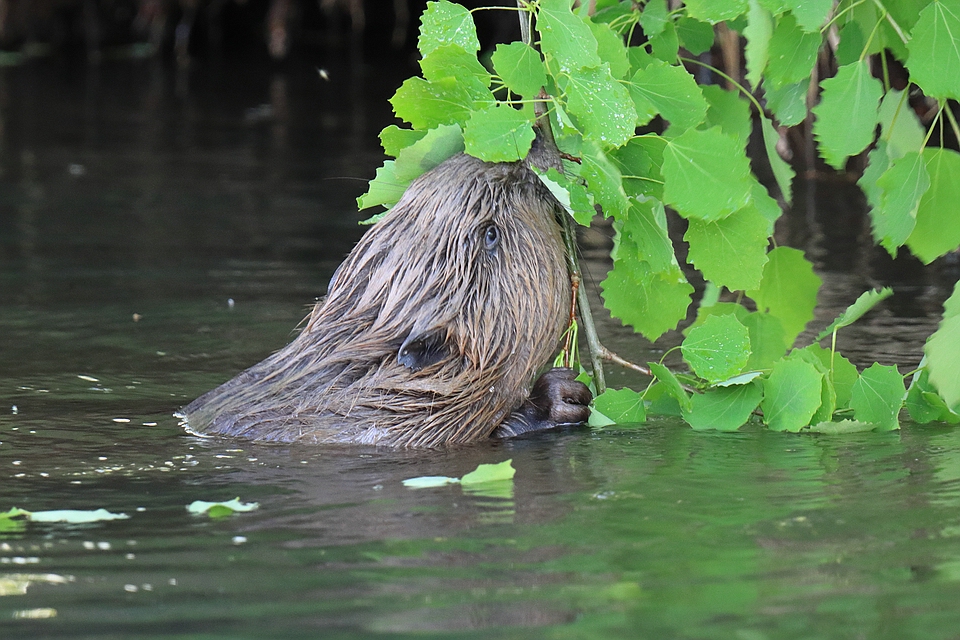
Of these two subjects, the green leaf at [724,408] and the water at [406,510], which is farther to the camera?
the green leaf at [724,408]

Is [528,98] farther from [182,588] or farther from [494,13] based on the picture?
[494,13]

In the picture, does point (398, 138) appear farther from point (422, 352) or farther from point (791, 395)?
point (791, 395)

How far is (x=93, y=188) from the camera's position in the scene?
25.5 ft

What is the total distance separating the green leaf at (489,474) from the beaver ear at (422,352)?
51 cm

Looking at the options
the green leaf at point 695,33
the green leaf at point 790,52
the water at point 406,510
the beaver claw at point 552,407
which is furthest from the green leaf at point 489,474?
the green leaf at point 695,33

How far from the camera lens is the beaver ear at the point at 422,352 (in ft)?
11.3

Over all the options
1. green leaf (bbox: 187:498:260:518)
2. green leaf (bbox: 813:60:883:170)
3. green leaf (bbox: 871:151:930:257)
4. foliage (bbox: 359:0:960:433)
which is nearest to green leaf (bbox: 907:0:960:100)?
foliage (bbox: 359:0:960:433)

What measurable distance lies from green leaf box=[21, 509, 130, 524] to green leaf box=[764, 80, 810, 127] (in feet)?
5.38

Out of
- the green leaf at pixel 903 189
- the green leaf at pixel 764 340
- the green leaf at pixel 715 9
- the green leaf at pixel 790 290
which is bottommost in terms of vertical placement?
the green leaf at pixel 764 340

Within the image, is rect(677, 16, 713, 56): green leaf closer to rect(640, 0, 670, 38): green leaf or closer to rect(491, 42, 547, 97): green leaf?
rect(640, 0, 670, 38): green leaf

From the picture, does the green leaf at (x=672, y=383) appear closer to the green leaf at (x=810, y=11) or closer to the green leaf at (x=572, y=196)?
the green leaf at (x=572, y=196)

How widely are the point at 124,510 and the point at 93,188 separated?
520 cm

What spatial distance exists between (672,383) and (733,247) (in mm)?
338

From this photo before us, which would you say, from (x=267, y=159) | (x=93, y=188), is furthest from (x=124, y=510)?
(x=267, y=159)
